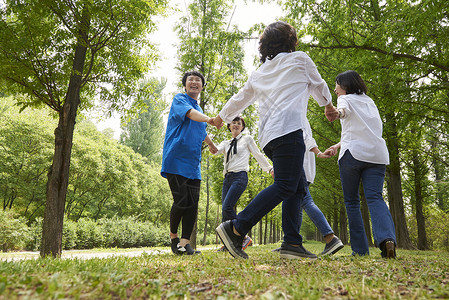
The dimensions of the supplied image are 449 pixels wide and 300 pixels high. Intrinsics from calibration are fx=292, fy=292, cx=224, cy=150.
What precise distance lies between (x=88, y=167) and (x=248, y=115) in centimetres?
1661

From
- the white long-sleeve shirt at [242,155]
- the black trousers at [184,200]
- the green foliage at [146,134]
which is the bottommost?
the black trousers at [184,200]

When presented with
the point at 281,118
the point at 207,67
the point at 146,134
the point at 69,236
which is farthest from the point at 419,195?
the point at 146,134

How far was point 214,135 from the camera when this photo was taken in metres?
10.9

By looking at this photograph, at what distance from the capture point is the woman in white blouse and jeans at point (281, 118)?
309 centimetres

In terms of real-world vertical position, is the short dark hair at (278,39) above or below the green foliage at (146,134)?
below

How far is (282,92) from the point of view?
3.22 m

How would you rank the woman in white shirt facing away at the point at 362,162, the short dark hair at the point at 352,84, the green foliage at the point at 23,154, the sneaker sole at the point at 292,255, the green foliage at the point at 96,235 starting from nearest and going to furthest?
the sneaker sole at the point at 292,255 < the woman in white shirt facing away at the point at 362,162 < the short dark hair at the point at 352,84 < the green foliage at the point at 96,235 < the green foliage at the point at 23,154

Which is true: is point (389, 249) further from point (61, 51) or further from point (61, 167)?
point (61, 51)

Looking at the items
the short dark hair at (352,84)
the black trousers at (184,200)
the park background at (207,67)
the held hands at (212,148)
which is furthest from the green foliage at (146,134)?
the short dark hair at (352,84)

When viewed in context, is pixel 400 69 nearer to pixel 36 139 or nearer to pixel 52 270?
pixel 52 270

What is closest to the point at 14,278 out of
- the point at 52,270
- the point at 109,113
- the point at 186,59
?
the point at 52,270

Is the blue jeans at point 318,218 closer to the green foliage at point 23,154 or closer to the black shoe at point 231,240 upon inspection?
the black shoe at point 231,240

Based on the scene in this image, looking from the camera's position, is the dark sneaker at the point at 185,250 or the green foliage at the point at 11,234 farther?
the green foliage at the point at 11,234

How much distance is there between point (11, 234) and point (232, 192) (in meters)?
16.3
